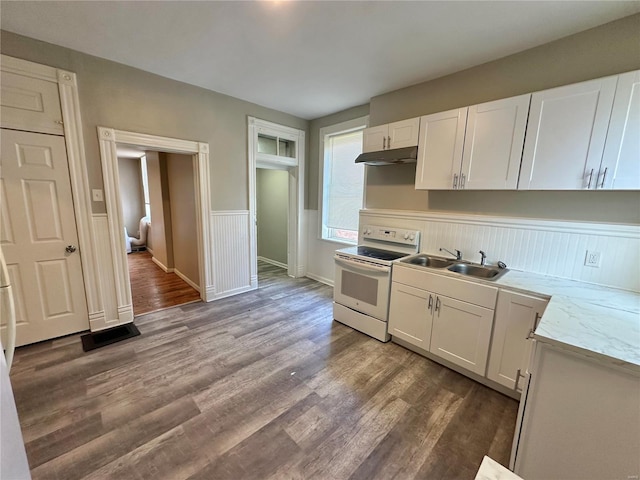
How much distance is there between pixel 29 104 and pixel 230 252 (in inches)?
93.2

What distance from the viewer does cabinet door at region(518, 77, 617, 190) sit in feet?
5.72

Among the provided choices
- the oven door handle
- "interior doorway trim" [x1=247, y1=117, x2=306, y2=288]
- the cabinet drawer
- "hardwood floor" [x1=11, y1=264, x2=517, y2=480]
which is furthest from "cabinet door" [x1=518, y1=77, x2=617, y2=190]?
"interior doorway trim" [x1=247, y1=117, x2=306, y2=288]

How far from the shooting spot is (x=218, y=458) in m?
1.48

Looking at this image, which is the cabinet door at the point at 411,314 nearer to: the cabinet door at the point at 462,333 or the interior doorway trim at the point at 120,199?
the cabinet door at the point at 462,333

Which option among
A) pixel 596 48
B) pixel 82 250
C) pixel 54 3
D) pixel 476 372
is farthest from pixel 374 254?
pixel 54 3

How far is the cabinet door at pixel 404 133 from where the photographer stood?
264 cm

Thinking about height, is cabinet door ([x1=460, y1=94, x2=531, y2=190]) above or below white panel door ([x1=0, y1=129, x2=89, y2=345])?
above

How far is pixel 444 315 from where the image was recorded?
2215 millimetres

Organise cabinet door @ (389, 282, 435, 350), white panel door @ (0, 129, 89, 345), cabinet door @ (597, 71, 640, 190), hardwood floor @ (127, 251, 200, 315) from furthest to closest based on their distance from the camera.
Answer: hardwood floor @ (127, 251, 200, 315) < cabinet door @ (389, 282, 435, 350) < white panel door @ (0, 129, 89, 345) < cabinet door @ (597, 71, 640, 190)

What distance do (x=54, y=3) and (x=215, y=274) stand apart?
284cm

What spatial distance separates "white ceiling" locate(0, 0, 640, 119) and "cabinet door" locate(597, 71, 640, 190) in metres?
0.58

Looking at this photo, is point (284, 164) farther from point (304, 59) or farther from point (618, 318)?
point (618, 318)

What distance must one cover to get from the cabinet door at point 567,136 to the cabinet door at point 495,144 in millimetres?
59

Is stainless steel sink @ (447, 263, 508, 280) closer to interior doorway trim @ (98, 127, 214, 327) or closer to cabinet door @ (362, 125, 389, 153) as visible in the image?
cabinet door @ (362, 125, 389, 153)
